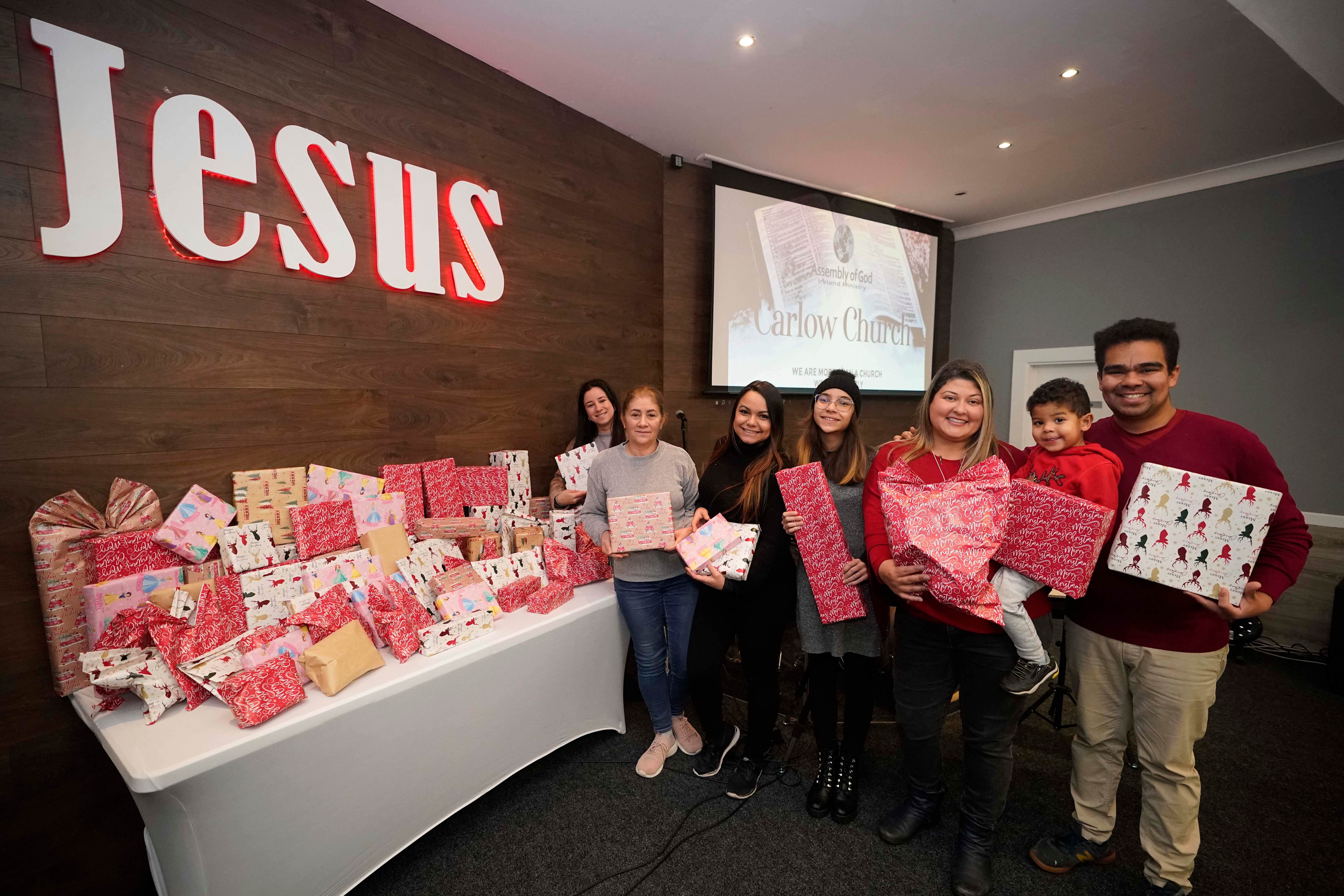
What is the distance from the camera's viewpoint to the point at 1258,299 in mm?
3723

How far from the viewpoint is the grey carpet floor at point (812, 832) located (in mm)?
1669

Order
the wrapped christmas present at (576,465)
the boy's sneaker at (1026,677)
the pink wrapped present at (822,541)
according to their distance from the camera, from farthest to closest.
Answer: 1. the wrapped christmas present at (576,465)
2. the pink wrapped present at (822,541)
3. the boy's sneaker at (1026,677)

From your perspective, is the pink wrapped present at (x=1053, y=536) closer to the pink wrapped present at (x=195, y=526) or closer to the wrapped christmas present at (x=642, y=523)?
the wrapped christmas present at (x=642, y=523)

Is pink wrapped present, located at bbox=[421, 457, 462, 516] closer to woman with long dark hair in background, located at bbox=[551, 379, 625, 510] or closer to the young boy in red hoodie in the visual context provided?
woman with long dark hair in background, located at bbox=[551, 379, 625, 510]

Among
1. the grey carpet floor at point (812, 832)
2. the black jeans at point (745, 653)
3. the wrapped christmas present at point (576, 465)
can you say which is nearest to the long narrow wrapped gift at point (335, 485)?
the wrapped christmas present at point (576, 465)

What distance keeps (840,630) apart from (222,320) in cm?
227

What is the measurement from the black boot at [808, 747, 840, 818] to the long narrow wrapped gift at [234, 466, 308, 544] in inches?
78.6

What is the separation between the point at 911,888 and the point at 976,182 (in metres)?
4.32

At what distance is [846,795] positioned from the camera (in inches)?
75.3

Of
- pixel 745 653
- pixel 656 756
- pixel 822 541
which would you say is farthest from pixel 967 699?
pixel 656 756

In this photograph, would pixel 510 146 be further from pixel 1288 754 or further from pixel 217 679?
pixel 1288 754

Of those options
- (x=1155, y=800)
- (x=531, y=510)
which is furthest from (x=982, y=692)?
(x=531, y=510)

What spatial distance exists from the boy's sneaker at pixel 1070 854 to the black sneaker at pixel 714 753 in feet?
3.35

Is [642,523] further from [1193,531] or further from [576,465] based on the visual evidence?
[1193,531]
